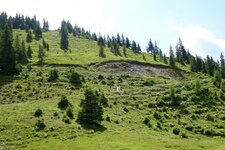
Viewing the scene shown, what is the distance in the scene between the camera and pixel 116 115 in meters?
64.4

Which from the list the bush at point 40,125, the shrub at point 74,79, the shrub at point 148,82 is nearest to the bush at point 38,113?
the bush at point 40,125

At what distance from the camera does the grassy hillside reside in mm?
45906

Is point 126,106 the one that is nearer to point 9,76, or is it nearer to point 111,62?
point 9,76

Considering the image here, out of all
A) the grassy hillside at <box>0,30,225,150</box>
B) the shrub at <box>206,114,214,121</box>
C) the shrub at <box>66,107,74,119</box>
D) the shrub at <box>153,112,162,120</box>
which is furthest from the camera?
the shrub at <box>206,114,214,121</box>

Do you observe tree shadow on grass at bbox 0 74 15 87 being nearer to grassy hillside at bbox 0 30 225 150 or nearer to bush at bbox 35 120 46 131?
grassy hillside at bbox 0 30 225 150

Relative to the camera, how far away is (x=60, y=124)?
52438 millimetres

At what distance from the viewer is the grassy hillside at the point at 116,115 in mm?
45906

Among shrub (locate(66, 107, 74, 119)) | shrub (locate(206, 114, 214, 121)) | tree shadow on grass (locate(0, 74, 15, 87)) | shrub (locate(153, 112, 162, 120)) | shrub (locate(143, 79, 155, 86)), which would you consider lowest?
shrub (locate(206, 114, 214, 121))

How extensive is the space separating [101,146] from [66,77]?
206 ft

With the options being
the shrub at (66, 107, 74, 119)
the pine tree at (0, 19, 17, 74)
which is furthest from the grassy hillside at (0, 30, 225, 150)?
the pine tree at (0, 19, 17, 74)

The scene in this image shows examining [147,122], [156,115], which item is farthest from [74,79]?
[147,122]

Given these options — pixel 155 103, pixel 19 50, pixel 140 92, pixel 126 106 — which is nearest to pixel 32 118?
pixel 126 106

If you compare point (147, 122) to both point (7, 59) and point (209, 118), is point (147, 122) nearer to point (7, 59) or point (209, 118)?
point (209, 118)

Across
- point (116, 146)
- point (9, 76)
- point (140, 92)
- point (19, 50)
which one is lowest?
point (116, 146)
